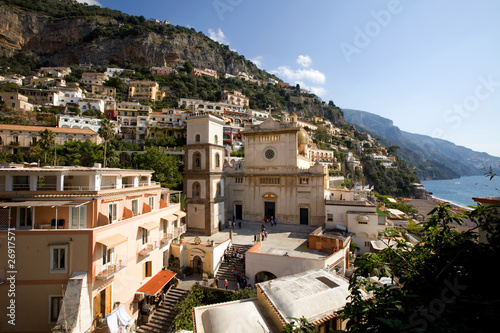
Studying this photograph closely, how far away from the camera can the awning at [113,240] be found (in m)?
12.8

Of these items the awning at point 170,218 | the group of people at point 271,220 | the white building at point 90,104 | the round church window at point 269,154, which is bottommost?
the group of people at point 271,220

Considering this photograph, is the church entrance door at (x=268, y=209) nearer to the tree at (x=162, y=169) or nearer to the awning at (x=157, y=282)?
the awning at (x=157, y=282)

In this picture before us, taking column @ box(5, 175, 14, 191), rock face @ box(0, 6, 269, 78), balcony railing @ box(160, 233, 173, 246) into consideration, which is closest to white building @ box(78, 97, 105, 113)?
rock face @ box(0, 6, 269, 78)

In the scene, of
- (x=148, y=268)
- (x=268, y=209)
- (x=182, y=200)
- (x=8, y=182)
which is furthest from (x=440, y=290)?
(x=268, y=209)

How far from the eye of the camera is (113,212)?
48.6 ft

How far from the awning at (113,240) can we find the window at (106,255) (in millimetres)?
415

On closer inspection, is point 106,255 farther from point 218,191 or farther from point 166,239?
point 218,191

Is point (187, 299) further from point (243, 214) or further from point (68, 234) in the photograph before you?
point (243, 214)

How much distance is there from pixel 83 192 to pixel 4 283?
5475mm

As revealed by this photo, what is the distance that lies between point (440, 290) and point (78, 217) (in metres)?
15.3

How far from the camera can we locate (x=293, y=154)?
89.7 ft

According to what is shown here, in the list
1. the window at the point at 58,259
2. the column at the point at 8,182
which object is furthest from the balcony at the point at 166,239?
the column at the point at 8,182

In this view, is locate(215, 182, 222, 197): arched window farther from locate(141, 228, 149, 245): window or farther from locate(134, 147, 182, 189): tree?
locate(134, 147, 182, 189): tree

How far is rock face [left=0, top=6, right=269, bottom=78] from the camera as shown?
4277 inches
